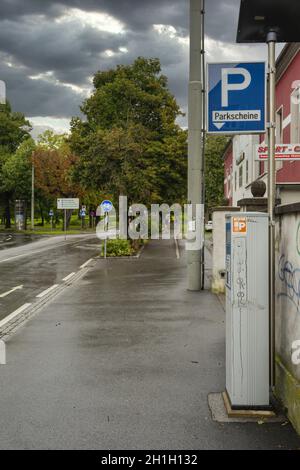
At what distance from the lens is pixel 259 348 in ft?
16.0

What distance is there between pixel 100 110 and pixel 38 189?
3431cm

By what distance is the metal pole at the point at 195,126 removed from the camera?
13.4 metres

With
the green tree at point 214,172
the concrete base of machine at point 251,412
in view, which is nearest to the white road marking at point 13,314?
the concrete base of machine at point 251,412

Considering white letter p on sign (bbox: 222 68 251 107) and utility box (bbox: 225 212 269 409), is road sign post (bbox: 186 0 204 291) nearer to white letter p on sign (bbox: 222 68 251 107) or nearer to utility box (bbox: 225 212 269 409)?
white letter p on sign (bbox: 222 68 251 107)

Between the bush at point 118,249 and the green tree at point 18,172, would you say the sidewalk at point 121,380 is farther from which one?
the green tree at point 18,172

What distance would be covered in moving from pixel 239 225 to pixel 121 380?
91.5 inches

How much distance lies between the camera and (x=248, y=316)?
16.0ft

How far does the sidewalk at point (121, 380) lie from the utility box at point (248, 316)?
34cm

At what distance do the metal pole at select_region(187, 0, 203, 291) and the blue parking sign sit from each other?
286 inches

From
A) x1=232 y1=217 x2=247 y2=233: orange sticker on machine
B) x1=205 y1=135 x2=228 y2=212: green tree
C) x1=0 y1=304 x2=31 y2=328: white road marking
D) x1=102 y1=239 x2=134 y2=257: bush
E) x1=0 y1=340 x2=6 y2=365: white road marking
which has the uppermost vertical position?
x1=205 y1=135 x2=228 y2=212: green tree

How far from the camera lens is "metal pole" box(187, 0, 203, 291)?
13445mm

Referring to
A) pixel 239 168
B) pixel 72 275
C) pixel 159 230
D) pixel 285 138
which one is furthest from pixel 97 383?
pixel 159 230

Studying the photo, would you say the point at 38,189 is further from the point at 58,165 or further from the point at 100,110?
the point at 100,110

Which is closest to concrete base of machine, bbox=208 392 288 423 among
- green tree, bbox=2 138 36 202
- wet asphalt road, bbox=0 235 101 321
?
wet asphalt road, bbox=0 235 101 321
